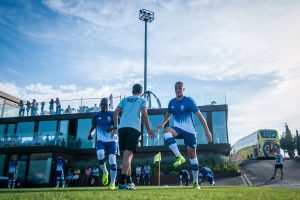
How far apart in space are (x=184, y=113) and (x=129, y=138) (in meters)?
1.76

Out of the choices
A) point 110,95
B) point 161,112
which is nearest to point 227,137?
point 161,112

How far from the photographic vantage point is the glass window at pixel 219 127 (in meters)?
28.8

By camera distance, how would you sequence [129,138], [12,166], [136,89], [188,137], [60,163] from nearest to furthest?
[129,138], [136,89], [188,137], [60,163], [12,166]

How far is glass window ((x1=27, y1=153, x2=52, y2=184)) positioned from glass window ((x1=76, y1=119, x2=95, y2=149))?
344 centimetres

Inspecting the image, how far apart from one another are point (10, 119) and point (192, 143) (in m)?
33.6

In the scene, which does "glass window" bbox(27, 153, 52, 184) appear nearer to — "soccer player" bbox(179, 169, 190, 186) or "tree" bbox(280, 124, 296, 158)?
"soccer player" bbox(179, 169, 190, 186)

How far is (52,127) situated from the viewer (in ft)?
114

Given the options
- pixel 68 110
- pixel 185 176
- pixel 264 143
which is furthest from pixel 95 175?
pixel 264 143

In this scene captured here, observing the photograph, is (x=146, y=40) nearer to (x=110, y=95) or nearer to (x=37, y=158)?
(x=110, y=95)

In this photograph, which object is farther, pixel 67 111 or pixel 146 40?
pixel 146 40

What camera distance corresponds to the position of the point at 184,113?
7406 millimetres

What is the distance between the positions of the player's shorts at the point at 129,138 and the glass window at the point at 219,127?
77.1 ft

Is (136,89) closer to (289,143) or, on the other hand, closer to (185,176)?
(185,176)

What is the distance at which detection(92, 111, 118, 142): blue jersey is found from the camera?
8508 millimetres
